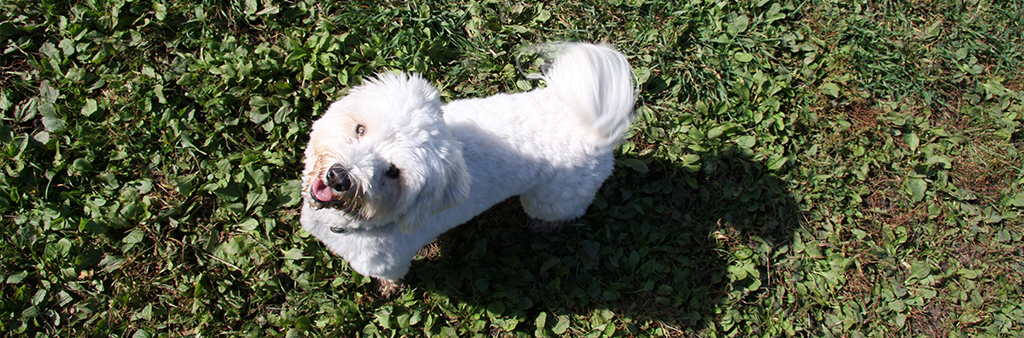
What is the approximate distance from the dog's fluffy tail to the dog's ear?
0.65 meters

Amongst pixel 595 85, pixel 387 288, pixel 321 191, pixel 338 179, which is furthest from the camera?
pixel 387 288

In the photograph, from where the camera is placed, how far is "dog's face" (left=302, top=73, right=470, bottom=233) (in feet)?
6.04

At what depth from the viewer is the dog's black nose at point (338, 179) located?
5.84 ft

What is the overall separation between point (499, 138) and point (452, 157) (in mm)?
449

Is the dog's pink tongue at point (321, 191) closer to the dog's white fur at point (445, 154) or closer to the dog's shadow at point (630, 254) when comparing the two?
the dog's white fur at point (445, 154)

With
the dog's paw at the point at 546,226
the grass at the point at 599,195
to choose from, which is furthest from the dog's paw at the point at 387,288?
the dog's paw at the point at 546,226

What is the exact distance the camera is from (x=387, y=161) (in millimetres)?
1898

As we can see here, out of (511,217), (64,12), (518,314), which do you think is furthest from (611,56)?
(64,12)

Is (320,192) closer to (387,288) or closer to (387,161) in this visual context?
(387,161)

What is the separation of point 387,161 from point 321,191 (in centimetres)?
27

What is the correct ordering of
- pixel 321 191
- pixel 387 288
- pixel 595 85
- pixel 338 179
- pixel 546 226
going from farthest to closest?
1. pixel 546 226
2. pixel 387 288
3. pixel 595 85
4. pixel 321 191
5. pixel 338 179

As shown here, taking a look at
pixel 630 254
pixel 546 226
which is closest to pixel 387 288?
pixel 546 226

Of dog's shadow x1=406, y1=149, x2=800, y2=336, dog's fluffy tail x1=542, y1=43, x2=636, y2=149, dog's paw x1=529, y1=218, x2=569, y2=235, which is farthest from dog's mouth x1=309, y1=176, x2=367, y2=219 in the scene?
dog's paw x1=529, y1=218, x2=569, y2=235

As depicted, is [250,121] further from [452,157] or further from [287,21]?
[452,157]
